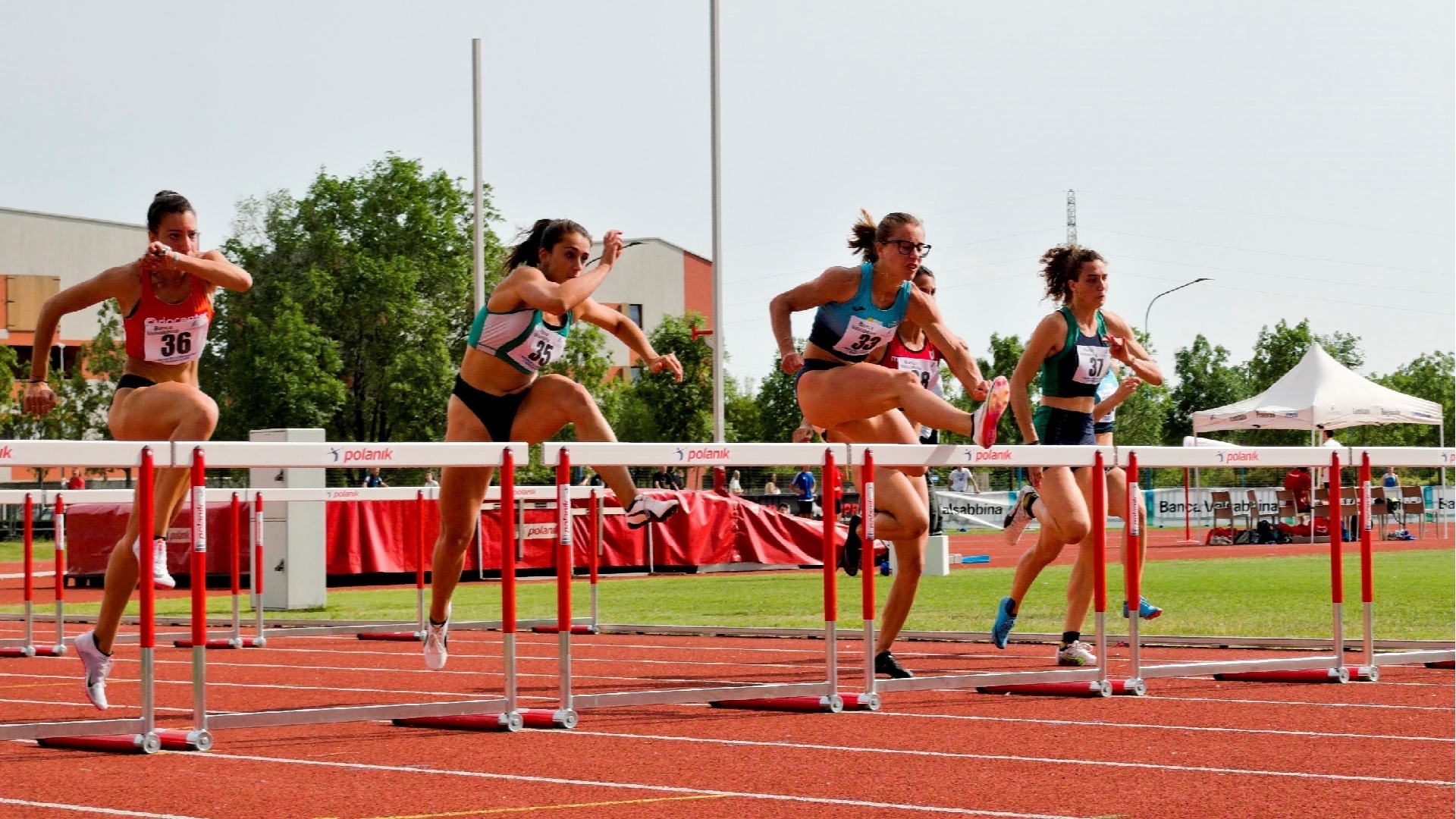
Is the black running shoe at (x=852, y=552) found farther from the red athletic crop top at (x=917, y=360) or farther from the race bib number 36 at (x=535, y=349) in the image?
the race bib number 36 at (x=535, y=349)

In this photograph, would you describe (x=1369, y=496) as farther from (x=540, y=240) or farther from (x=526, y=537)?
(x=526, y=537)

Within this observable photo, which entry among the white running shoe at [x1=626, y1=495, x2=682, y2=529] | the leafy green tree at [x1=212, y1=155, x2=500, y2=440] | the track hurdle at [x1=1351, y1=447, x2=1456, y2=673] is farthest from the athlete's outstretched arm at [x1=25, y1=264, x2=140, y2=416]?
the leafy green tree at [x1=212, y1=155, x2=500, y2=440]

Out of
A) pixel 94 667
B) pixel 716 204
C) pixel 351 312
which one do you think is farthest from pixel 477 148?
pixel 351 312

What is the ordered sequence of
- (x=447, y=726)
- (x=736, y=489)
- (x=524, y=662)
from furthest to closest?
1. (x=736, y=489)
2. (x=524, y=662)
3. (x=447, y=726)

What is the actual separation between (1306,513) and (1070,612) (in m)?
25.5

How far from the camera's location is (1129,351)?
33.4ft

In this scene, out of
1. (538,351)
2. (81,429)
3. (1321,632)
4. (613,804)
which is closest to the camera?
(613,804)

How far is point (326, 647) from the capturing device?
13531 millimetres

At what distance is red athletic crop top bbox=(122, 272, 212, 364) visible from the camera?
7633 mm

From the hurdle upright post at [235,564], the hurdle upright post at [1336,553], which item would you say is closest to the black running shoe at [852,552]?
the hurdle upright post at [1336,553]

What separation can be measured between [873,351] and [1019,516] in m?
2.45

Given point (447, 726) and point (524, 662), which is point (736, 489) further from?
point (447, 726)

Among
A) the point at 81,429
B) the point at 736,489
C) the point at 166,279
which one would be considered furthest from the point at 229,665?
the point at 81,429

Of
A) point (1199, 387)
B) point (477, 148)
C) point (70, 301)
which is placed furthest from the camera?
point (1199, 387)
